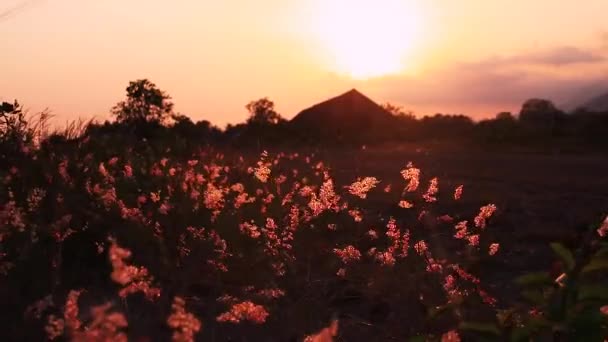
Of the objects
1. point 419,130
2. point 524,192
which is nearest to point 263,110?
point 419,130

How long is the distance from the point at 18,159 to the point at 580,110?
31347 millimetres

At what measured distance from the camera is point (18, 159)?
23.3ft

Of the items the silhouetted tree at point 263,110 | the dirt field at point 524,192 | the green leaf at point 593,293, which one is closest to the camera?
the green leaf at point 593,293

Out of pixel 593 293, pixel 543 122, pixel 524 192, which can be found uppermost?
pixel 543 122

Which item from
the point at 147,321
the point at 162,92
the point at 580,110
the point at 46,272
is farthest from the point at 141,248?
the point at 580,110

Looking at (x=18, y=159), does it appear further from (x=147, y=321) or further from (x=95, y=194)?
(x=147, y=321)

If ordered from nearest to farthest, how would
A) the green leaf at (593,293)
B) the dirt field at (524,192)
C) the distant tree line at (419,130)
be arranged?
the green leaf at (593,293), the dirt field at (524,192), the distant tree line at (419,130)

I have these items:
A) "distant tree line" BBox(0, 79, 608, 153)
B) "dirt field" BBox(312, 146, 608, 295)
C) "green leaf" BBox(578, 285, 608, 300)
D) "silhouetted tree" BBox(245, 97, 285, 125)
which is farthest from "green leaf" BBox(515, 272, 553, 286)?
"silhouetted tree" BBox(245, 97, 285, 125)

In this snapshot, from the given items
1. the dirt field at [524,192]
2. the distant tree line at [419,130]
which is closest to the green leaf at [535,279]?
the dirt field at [524,192]

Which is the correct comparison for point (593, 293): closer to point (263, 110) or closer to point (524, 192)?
point (524, 192)

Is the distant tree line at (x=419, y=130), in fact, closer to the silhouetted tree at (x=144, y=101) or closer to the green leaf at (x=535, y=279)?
the silhouetted tree at (x=144, y=101)

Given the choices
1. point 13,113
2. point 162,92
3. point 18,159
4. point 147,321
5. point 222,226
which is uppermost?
point 162,92

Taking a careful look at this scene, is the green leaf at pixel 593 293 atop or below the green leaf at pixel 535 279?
below

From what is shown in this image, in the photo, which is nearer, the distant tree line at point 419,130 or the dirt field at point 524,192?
the dirt field at point 524,192
